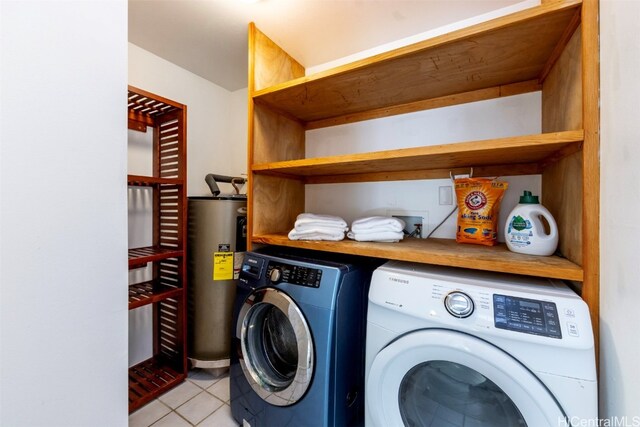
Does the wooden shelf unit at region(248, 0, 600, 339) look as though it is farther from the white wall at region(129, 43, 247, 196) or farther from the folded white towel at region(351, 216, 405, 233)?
the white wall at region(129, 43, 247, 196)

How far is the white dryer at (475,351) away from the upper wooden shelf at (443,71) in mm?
855

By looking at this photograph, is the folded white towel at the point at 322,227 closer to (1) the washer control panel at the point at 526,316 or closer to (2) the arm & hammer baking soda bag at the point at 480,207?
(2) the arm & hammer baking soda bag at the point at 480,207

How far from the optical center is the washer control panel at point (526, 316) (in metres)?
0.65

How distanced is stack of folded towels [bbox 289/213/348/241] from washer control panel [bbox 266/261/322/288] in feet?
0.64

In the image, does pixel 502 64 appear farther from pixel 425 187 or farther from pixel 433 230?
pixel 433 230

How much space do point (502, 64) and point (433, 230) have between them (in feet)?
2.64

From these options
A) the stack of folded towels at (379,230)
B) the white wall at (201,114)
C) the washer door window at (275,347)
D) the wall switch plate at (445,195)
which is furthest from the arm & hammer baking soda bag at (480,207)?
the white wall at (201,114)

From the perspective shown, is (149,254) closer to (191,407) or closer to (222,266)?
(222,266)

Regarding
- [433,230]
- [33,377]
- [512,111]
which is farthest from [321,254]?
[512,111]

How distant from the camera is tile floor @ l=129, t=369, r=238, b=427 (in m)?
1.29

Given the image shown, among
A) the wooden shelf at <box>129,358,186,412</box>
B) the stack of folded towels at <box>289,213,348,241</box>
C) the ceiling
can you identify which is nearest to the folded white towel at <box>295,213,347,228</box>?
the stack of folded towels at <box>289,213,348,241</box>

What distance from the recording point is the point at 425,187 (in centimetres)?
141

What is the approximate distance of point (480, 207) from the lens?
1139mm

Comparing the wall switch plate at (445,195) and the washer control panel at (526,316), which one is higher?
the wall switch plate at (445,195)
